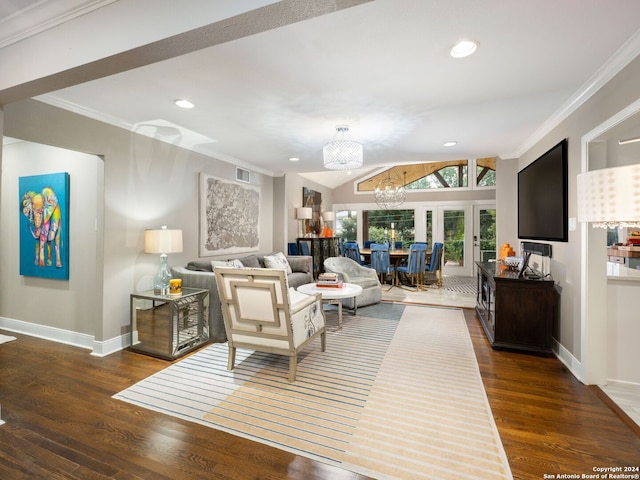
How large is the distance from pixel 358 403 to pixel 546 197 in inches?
116

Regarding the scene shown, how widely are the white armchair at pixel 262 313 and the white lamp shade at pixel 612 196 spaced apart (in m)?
1.87

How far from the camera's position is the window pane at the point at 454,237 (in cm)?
841

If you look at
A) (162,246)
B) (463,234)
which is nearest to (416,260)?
(463,234)

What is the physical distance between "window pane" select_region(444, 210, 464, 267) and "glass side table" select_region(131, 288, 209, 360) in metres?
6.98

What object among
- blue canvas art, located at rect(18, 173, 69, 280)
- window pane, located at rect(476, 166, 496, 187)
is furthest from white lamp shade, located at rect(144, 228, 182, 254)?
window pane, located at rect(476, 166, 496, 187)

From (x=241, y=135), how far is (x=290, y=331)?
8.40 feet

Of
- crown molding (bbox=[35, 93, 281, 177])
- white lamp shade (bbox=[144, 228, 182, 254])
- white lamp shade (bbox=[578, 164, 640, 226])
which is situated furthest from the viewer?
white lamp shade (bbox=[144, 228, 182, 254])

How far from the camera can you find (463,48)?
197cm

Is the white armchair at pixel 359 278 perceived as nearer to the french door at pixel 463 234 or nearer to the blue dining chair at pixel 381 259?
the blue dining chair at pixel 381 259

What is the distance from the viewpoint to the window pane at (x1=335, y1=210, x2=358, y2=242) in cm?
932

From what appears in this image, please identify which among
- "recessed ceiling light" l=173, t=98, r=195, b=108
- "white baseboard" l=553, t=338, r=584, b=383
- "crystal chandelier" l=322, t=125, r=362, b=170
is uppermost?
"recessed ceiling light" l=173, t=98, r=195, b=108

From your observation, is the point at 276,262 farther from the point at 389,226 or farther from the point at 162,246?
the point at 389,226

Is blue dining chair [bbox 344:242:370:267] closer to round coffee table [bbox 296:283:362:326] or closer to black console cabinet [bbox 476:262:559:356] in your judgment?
round coffee table [bbox 296:283:362:326]

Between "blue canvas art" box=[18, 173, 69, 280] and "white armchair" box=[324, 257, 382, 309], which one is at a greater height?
"blue canvas art" box=[18, 173, 69, 280]
